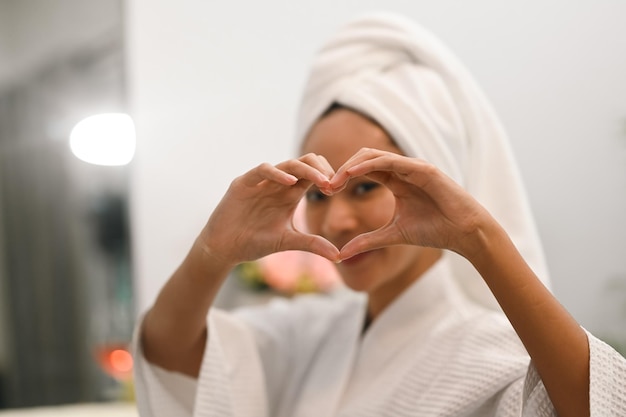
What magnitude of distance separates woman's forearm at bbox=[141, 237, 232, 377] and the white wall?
0.61 feet

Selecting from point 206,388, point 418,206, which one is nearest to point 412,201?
point 418,206

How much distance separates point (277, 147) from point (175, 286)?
1.16 feet

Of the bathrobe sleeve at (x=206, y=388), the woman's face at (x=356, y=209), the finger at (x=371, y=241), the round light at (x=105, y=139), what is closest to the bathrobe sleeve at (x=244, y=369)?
the bathrobe sleeve at (x=206, y=388)

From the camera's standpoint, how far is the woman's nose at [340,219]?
77 cm

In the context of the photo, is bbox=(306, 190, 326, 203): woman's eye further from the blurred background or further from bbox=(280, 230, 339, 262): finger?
bbox=(280, 230, 339, 262): finger

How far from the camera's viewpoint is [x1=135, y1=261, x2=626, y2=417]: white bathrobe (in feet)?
2.20

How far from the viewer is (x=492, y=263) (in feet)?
1.91

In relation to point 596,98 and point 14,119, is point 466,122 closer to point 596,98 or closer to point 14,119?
point 596,98

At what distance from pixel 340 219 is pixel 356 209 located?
2 cm

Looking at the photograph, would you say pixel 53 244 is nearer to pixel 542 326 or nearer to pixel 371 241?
pixel 371 241

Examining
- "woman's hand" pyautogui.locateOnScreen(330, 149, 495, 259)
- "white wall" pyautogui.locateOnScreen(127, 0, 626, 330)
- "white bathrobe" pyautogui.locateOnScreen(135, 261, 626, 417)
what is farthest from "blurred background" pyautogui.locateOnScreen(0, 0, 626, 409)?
"woman's hand" pyautogui.locateOnScreen(330, 149, 495, 259)

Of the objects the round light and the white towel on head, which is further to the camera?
the round light

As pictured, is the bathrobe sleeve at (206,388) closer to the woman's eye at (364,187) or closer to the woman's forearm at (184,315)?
the woman's forearm at (184,315)

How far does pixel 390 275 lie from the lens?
2.76 feet
